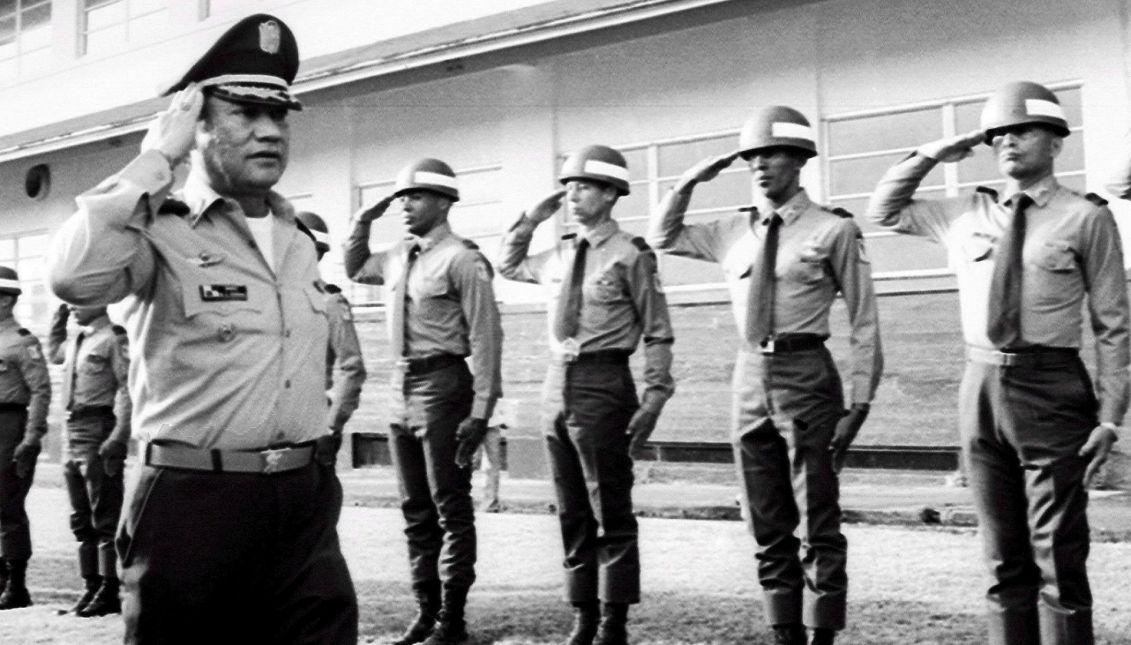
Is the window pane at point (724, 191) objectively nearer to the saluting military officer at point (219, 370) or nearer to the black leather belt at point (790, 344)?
A: the black leather belt at point (790, 344)

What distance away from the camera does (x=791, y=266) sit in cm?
566

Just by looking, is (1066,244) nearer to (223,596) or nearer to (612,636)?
(612,636)

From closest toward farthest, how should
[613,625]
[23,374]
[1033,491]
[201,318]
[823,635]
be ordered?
[201,318]
[1033,491]
[823,635]
[613,625]
[23,374]

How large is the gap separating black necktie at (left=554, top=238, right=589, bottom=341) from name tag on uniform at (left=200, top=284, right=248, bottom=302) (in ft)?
10.2

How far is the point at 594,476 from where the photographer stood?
613 centimetres

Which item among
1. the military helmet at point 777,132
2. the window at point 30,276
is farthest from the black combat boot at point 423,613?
the window at point 30,276

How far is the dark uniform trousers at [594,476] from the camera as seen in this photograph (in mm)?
6055

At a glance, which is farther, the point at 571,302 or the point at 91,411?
the point at 91,411

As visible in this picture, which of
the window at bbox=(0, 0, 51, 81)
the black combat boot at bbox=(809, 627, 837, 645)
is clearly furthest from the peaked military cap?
the window at bbox=(0, 0, 51, 81)

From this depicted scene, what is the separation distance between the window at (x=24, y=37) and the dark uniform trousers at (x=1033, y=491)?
19733 mm

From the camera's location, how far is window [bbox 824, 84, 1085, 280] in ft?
36.0

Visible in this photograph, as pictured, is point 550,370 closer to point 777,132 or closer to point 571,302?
point 571,302

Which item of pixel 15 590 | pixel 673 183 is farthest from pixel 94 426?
pixel 673 183

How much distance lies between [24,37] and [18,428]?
15501 millimetres
